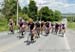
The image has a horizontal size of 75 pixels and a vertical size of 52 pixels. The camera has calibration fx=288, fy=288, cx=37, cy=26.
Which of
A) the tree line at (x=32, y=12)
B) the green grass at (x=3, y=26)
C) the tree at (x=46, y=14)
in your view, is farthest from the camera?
the tree at (x=46, y=14)

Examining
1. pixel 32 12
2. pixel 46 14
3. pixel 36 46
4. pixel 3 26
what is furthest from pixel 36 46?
pixel 46 14

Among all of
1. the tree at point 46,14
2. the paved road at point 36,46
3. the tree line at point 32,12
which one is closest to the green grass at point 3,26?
the tree line at point 32,12

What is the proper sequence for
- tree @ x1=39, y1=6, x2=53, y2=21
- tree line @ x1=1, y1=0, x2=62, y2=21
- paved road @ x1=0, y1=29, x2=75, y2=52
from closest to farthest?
paved road @ x1=0, y1=29, x2=75, y2=52, tree line @ x1=1, y1=0, x2=62, y2=21, tree @ x1=39, y1=6, x2=53, y2=21

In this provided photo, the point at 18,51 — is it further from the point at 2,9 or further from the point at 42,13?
the point at 42,13

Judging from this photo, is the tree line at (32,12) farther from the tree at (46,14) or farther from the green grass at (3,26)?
the green grass at (3,26)

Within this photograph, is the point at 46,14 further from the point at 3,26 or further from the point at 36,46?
the point at 36,46

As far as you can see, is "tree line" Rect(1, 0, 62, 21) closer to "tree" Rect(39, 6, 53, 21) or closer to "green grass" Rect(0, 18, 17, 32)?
"tree" Rect(39, 6, 53, 21)

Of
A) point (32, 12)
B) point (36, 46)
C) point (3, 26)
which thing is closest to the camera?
point (36, 46)

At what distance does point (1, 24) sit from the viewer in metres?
61.4

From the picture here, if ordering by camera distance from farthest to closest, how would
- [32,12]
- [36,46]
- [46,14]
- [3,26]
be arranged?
[46,14] → [32,12] → [3,26] → [36,46]

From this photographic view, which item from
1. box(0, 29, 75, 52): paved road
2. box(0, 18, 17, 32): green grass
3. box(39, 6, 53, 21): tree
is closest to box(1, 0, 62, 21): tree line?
box(39, 6, 53, 21): tree

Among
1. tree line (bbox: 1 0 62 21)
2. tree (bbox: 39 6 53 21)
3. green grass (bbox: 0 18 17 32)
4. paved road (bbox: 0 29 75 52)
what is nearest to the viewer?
paved road (bbox: 0 29 75 52)

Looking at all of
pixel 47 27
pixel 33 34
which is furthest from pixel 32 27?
pixel 47 27

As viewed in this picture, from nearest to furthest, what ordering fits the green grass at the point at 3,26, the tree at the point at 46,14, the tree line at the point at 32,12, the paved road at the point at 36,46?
the paved road at the point at 36,46 → the green grass at the point at 3,26 → the tree line at the point at 32,12 → the tree at the point at 46,14
